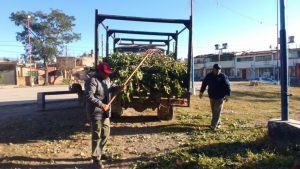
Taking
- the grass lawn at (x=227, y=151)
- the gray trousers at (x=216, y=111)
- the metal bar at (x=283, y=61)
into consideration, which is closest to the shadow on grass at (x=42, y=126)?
the grass lawn at (x=227, y=151)

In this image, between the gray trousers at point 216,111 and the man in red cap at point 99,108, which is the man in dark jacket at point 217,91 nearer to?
the gray trousers at point 216,111

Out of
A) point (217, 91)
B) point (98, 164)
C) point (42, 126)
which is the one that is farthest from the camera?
point (42, 126)

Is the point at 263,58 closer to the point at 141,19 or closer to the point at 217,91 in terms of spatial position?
the point at 217,91

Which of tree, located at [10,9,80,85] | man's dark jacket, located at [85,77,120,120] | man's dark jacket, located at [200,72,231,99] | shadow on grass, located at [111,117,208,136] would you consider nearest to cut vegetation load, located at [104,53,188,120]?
shadow on grass, located at [111,117,208,136]

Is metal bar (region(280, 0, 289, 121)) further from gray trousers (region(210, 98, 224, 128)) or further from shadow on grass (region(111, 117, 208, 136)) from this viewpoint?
shadow on grass (region(111, 117, 208, 136))

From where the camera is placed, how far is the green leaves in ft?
34.0

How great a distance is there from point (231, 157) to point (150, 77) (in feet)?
12.9

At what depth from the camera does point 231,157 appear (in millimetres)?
7152

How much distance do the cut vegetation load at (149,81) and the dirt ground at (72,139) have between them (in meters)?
0.73

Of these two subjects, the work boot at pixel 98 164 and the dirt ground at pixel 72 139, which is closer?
the work boot at pixel 98 164

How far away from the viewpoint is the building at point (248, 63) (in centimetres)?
8569

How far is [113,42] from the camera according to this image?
46.5 feet

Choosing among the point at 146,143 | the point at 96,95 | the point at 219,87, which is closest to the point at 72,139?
the point at 146,143

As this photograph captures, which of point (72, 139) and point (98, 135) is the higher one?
point (98, 135)
